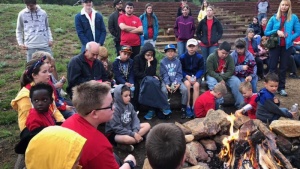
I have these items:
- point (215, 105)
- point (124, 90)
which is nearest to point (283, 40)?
point (215, 105)

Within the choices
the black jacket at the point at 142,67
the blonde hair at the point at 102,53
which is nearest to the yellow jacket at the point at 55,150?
the black jacket at the point at 142,67

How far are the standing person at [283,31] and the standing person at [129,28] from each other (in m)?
3.11

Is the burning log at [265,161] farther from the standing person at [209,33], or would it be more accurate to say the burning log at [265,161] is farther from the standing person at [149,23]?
the standing person at [149,23]

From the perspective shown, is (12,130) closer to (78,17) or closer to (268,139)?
(78,17)

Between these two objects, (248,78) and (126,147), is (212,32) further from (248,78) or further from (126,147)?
(126,147)

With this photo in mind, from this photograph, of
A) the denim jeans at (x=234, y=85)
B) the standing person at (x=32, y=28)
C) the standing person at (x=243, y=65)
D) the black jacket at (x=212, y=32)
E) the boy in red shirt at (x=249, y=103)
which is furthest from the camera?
the black jacket at (x=212, y=32)

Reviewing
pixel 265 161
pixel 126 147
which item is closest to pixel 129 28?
pixel 126 147

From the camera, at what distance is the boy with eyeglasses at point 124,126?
15.0 ft

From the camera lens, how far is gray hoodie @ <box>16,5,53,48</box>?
584 cm

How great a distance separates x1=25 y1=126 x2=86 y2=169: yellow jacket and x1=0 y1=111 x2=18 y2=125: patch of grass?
3929mm

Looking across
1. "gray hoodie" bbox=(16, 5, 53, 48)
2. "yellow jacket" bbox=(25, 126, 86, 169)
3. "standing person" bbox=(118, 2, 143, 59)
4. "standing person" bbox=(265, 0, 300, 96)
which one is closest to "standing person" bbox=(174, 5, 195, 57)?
"standing person" bbox=(118, 2, 143, 59)

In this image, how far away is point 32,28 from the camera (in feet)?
19.4

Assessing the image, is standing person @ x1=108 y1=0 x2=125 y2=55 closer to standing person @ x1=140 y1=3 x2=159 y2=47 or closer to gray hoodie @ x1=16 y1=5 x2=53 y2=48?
standing person @ x1=140 y1=3 x2=159 y2=47

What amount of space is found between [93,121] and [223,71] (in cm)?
443
